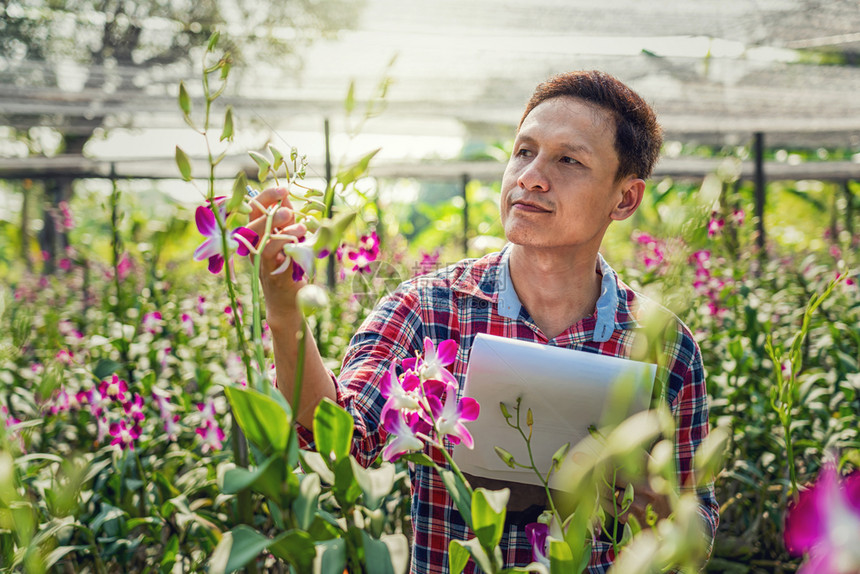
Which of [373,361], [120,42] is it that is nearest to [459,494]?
[373,361]

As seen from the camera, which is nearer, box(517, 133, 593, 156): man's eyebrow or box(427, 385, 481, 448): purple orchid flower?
box(427, 385, 481, 448): purple orchid flower

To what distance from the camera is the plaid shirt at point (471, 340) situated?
0.99 metres

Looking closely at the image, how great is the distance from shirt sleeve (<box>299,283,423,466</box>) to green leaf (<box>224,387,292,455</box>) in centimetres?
37

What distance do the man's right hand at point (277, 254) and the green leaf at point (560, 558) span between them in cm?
27

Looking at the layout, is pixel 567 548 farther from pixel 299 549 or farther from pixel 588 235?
pixel 588 235

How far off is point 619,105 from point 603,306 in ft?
1.05

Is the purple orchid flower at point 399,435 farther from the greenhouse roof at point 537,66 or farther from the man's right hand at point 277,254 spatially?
the greenhouse roof at point 537,66

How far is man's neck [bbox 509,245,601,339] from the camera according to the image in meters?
1.09

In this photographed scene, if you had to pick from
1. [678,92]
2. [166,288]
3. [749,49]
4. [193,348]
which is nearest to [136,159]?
[166,288]

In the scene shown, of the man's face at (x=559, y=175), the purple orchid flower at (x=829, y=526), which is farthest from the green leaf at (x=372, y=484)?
the man's face at (x=559, y=175)

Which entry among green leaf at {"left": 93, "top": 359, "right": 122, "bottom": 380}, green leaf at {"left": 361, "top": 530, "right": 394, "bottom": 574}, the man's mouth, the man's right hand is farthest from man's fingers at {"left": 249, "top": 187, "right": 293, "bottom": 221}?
green leaf at {"left": 93, "top": 359, "right": 122, "bottom": 380}

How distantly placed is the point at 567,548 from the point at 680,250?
192 millimetres

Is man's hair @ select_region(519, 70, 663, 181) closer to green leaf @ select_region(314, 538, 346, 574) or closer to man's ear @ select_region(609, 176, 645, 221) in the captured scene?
man's ear @ select_region(609, 176, 645, 221)

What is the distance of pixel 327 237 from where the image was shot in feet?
1.26
